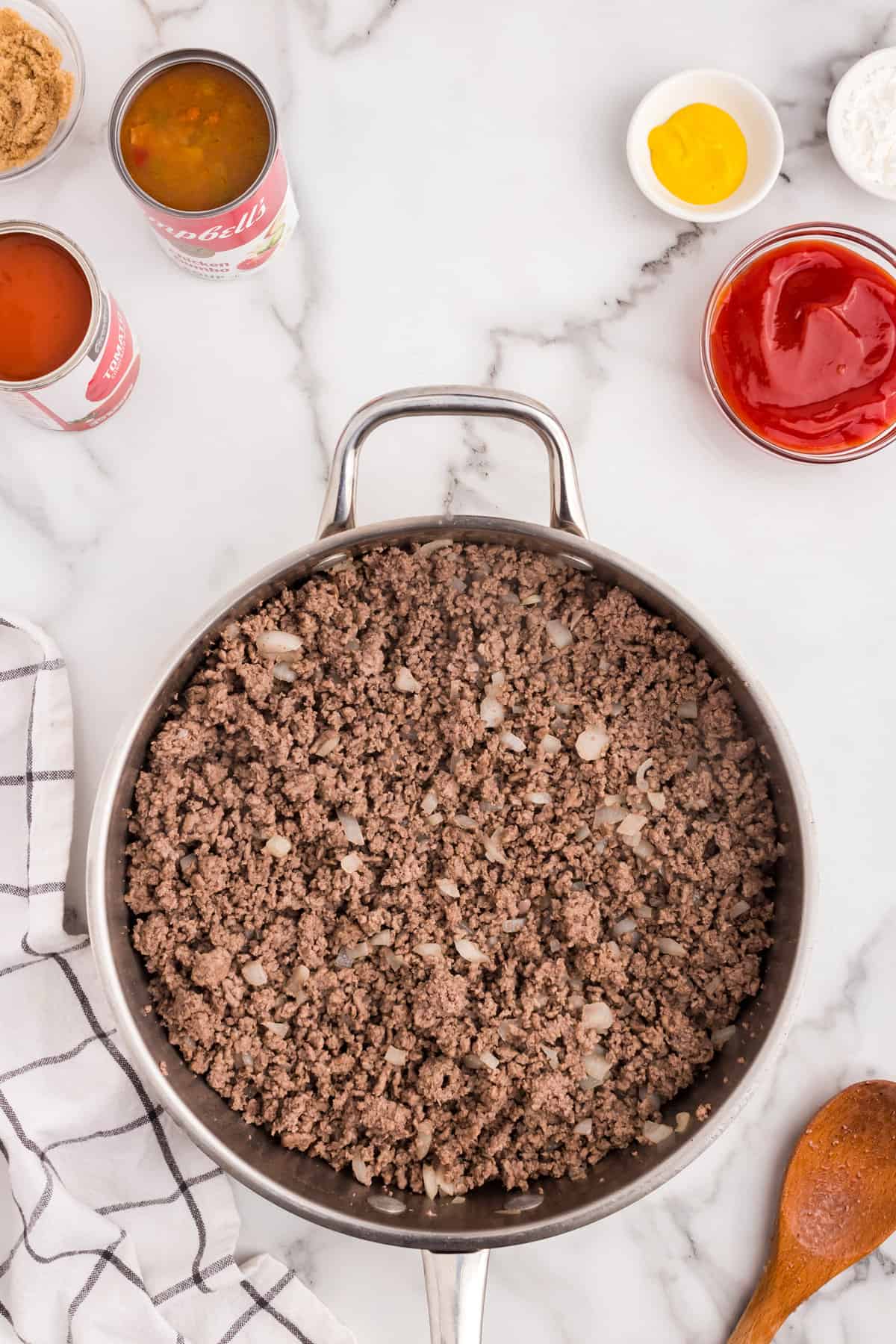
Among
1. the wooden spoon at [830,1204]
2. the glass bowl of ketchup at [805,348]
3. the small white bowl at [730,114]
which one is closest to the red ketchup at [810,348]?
the glass bowl of ketchup at [805,348]

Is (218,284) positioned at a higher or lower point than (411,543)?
higher

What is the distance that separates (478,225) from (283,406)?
0.38m

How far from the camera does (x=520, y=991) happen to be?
52.7 inches

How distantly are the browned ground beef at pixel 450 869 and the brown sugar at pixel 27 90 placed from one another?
0.72 meters

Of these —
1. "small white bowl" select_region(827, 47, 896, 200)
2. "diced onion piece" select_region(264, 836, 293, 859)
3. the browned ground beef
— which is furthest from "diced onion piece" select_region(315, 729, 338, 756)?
"small white bowl" select_region(827, 47, 896, 200)

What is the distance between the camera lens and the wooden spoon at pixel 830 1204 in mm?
1461

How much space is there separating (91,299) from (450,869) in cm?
84

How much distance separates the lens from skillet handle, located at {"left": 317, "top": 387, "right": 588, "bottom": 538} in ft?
4.11

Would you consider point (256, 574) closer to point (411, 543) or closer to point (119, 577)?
point (411, 543)

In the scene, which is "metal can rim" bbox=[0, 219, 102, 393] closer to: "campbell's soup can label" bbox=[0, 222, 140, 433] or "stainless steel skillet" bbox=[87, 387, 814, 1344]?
"campbell's soup can label" bbox=[0, 222, 140, 433]

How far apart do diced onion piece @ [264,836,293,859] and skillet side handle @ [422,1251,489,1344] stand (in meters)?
0.49

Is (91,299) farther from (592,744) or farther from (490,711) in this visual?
(592,744)

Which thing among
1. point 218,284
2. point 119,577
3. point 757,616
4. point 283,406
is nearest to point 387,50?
point 218,284

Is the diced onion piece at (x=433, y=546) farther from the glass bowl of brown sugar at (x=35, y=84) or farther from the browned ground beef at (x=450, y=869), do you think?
the glass bowl of brown sugar at (x=35, y=84)
